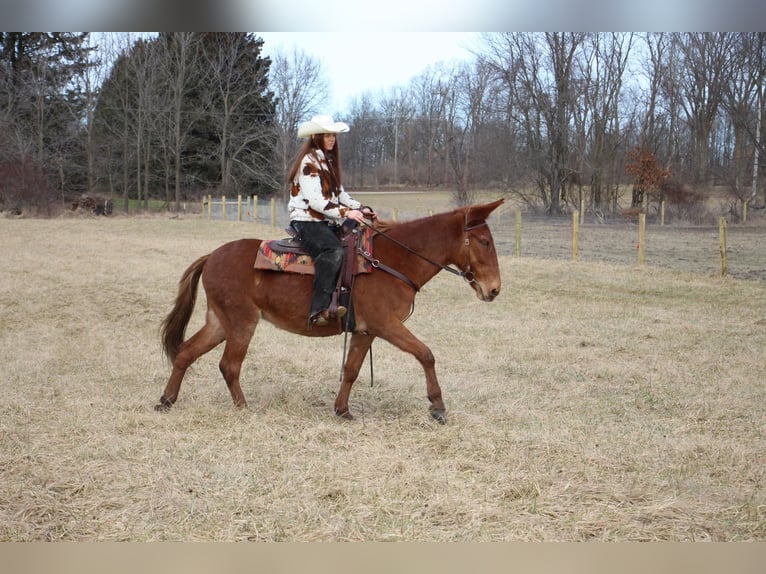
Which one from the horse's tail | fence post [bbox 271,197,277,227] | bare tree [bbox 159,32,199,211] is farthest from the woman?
fence post [bbox 271,197,277,227]

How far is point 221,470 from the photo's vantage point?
338 centimetres

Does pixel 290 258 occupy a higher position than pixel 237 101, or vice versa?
pixel 237 101

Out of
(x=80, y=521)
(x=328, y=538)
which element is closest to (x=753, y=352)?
(x=328, y=538)

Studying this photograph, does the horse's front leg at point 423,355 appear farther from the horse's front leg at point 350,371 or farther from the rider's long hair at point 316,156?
the rider's long hair at point 316,156

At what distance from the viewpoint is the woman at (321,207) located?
4.12 metres

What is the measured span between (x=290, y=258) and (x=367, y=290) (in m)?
0.48

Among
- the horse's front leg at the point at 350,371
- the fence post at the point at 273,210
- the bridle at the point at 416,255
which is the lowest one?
the horse's front leg at the point at 350,371

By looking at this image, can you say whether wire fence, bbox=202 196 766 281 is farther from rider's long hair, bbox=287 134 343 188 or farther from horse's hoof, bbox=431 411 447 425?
horse's hoof, bbox=431 411 447 425

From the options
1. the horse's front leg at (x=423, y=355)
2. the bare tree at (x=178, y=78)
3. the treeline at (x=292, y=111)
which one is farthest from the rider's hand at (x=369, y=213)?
the bare tree at (x=178, y=78)

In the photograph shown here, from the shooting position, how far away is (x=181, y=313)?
454cm

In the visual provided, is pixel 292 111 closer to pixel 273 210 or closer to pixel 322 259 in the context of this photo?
pixel 322 259

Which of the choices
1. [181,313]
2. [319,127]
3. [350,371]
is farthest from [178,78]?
[350,371]

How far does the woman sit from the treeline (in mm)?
2900

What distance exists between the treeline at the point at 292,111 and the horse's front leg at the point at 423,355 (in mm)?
3266
